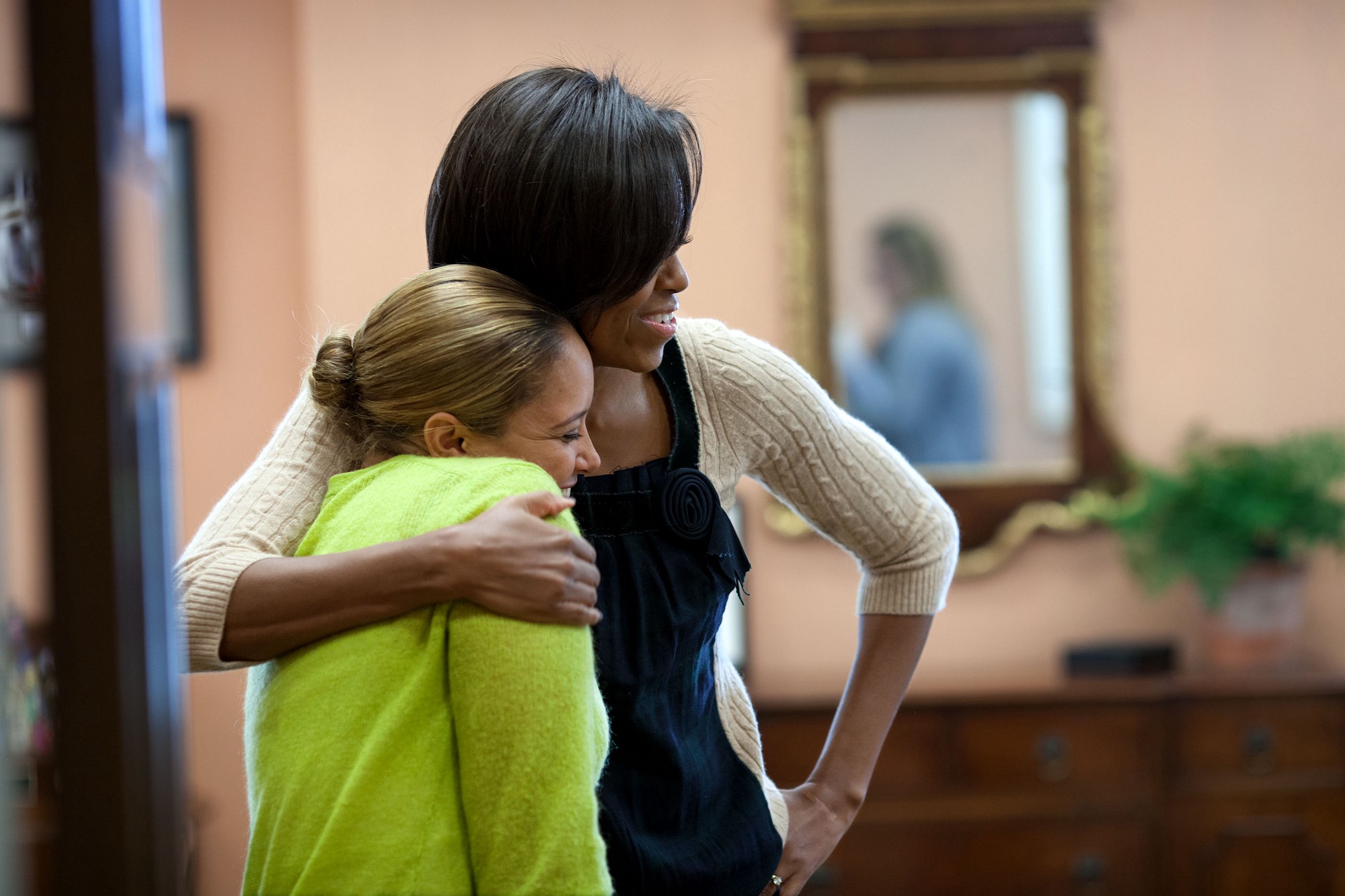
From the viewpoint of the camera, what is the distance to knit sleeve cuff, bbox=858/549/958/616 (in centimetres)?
146

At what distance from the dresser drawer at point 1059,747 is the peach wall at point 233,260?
190 centimetres

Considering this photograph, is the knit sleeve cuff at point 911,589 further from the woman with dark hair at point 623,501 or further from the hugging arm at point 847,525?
the woman with dark hair at point 623,501

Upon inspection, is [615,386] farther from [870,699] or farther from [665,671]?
[870,699]

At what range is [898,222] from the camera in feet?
10.8

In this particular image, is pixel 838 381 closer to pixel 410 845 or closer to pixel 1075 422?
pixel 1075 422

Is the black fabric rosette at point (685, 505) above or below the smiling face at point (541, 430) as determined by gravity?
below

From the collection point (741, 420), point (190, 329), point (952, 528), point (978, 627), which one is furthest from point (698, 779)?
point (190, 329)

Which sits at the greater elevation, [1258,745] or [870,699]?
[870,699]

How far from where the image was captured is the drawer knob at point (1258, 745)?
2.91 meters

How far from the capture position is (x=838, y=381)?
326cm

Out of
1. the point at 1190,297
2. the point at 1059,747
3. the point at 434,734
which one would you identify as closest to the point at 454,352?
the point at 434,734

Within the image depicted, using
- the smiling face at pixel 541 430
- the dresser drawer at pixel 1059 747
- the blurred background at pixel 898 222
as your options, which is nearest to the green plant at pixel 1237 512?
the blurred background at pixel 898 222

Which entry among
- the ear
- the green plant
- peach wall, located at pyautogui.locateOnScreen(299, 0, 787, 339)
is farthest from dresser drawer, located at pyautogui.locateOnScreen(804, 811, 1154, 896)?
the ear

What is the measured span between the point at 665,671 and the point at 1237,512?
2238 millimetres
